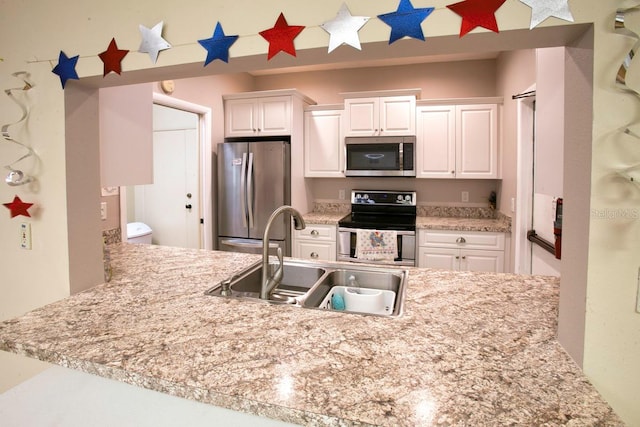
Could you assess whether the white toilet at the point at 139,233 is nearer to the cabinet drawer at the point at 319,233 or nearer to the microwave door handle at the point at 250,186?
the microwave door handle at the point at 250,186

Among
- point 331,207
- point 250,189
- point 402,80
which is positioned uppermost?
point 402,80

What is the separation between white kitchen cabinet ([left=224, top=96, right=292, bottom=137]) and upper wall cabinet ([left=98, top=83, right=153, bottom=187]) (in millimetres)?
1983

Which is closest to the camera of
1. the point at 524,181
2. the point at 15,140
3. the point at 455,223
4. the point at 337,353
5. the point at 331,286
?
the point at 337,353

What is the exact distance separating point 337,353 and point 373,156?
290 centimetres

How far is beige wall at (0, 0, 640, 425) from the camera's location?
0.78 metres

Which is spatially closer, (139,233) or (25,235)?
(25,235)

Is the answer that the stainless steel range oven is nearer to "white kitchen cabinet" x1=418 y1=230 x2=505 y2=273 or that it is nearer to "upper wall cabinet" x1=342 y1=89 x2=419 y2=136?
"white kitchen cabinet" x1=418 y1=230 x2=505 y2=273

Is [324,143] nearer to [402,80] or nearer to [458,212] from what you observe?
[402,80]

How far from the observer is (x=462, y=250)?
10.5 ft

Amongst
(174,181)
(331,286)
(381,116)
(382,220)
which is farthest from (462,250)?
(174,181)

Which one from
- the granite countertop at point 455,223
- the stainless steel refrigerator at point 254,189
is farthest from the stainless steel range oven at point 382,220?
the stainless steel refrigerator at point 254,189

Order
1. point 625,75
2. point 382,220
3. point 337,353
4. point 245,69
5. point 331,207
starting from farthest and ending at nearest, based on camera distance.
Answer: point 331,207 < point 382,220 < point 245,69 < point 337,353 < point 625,75

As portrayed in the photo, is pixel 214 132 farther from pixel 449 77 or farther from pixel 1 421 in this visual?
pixel 1 421

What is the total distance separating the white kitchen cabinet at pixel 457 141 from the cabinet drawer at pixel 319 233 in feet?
3.63
